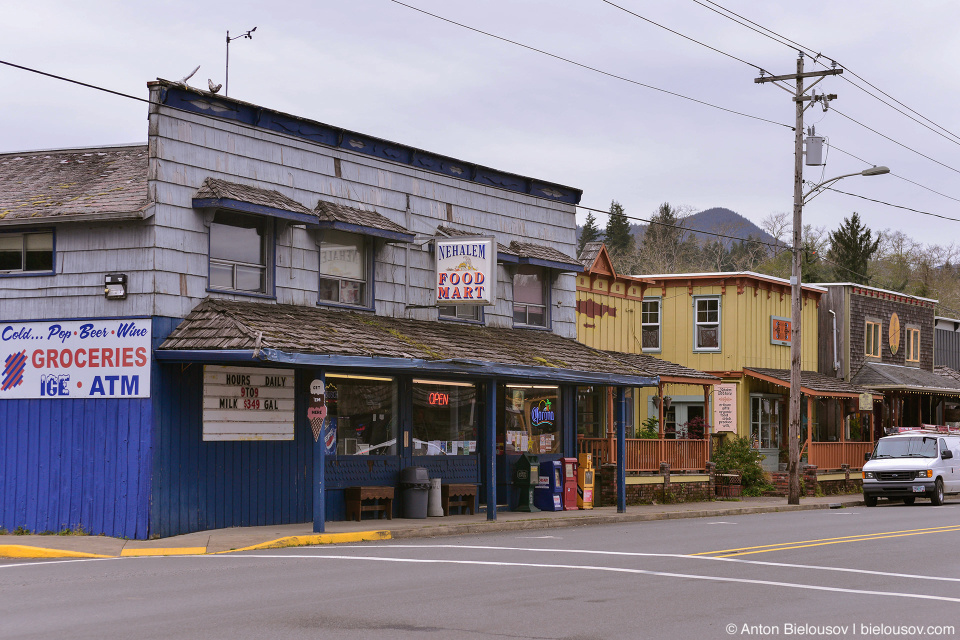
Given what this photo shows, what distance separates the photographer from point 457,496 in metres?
22.8

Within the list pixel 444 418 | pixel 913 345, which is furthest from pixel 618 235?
pixel 444 418

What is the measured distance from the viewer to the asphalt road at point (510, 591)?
9.45 m

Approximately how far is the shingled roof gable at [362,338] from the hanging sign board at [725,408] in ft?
34.5

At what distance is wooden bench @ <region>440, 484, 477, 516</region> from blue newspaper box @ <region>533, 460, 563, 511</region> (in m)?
1.89

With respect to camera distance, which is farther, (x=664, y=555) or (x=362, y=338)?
(x=362, y=338)

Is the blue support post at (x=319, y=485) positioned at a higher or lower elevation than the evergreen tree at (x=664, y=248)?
lower

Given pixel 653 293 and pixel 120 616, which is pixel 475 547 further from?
pixel 653 293

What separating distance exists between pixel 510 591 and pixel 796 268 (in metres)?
19.8

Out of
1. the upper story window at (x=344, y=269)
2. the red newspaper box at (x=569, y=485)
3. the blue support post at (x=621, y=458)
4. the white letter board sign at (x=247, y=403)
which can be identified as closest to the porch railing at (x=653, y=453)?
the red newspaper box at (x=569, y=485)

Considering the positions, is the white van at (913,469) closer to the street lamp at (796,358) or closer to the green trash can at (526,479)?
the street lamp at (796,358)

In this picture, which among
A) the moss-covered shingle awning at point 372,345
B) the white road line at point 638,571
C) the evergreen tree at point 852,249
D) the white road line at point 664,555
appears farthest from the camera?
the evergreen tree at point 852,249

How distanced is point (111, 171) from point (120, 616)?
37.2 ft

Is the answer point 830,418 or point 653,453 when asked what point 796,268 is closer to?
point 653,453

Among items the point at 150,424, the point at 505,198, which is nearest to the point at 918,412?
the point at 505,198
